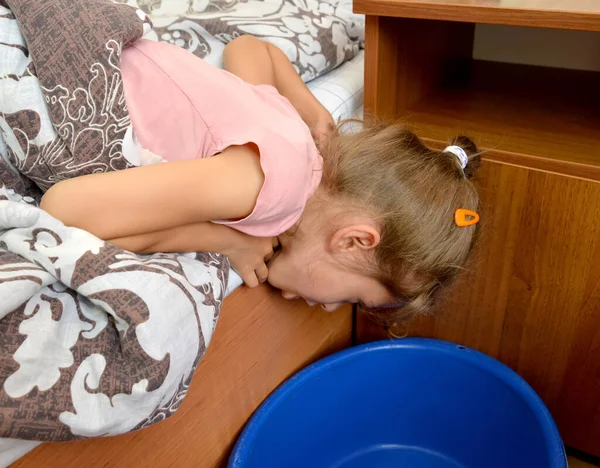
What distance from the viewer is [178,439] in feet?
2.13

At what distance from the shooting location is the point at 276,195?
0.58 metres

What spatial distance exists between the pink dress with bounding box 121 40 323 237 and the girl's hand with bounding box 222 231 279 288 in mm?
34

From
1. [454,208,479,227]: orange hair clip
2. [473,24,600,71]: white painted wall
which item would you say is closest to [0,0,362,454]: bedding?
[454,208,479,227]: orange hair clip

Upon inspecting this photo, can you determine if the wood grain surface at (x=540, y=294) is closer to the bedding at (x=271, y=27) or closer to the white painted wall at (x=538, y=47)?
the bedding at (x=271, y=27)

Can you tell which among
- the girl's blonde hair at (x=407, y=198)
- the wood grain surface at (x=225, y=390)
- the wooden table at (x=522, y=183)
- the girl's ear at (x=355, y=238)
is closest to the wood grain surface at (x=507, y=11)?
the wooden table at (x=522, y=183)

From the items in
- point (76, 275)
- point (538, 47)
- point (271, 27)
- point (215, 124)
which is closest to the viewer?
point (76, 275)

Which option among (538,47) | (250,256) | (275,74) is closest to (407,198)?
Result: (250,256)

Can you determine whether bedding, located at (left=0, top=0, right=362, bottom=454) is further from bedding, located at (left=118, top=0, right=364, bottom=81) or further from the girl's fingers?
bedding, located at (left=118, top=0, right=364, bottom=81)

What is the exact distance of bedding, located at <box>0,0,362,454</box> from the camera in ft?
1.47

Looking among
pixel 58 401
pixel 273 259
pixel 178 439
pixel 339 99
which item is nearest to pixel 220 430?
pixel 178 439

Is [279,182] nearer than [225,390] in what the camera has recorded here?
Yes

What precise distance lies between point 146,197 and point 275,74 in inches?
14.1

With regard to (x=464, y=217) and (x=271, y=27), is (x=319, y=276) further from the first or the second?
(x=271, y=27)

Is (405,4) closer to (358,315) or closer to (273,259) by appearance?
(273,259)
